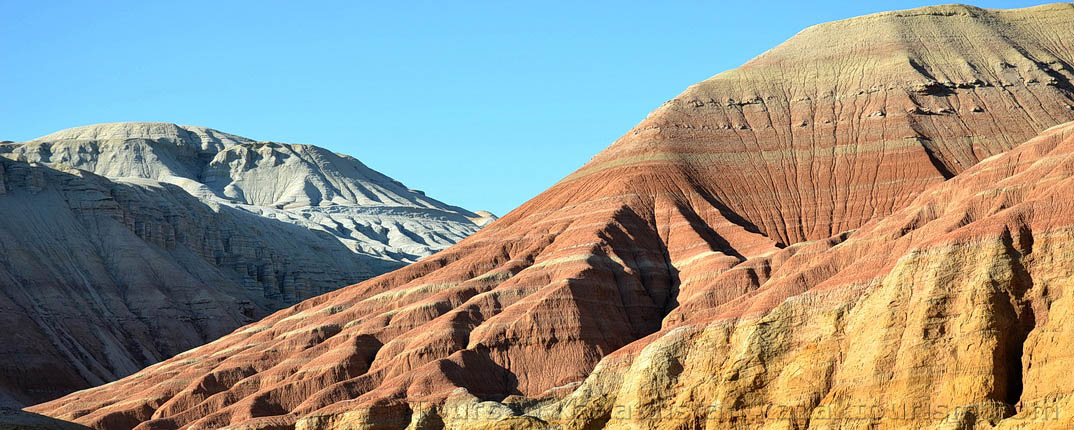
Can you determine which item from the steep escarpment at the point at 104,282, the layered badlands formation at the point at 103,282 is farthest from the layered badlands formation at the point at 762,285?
the layered badlands formation at the point at 103,282

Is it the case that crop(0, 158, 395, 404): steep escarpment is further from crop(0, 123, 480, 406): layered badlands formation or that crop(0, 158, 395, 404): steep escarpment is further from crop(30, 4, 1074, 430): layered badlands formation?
crop(30, 4, 1074, 430): layered badlands formation

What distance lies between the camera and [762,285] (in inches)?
4033

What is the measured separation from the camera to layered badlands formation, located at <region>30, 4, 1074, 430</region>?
267 feet

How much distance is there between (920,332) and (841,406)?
560cm

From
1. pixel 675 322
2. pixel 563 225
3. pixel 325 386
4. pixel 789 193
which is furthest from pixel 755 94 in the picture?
pixel 325 386

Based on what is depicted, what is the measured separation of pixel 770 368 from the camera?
87938 mm

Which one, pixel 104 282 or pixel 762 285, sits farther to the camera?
pixel 104 282

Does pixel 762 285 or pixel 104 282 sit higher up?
pixel 104 282

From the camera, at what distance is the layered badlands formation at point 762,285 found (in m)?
81.5

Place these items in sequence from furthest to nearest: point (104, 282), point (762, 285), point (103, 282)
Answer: point (104, 282)
point (103, 282)
point (762, 285)

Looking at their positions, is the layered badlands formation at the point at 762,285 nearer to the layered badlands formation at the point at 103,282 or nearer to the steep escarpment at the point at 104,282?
the steep escarpment at the point at 104,282

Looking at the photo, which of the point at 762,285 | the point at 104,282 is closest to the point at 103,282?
the point at 104,282

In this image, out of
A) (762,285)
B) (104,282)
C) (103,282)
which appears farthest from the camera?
(104,282)

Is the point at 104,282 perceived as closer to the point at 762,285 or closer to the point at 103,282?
the point at 103,282
